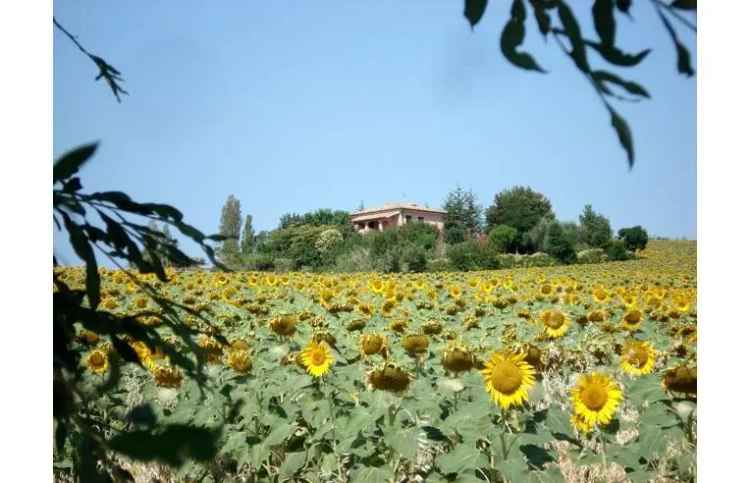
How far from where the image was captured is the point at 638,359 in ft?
4.80

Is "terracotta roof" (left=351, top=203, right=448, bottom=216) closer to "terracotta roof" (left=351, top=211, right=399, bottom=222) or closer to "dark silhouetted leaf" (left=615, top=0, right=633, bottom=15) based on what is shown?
"terracotta roof" (left=351, top=211, right=399, bottom=222)

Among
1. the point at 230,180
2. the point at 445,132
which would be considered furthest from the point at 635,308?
the point at 230,180

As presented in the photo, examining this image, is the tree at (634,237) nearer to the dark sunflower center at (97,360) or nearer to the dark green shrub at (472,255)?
the dark green shrub at (472,255)

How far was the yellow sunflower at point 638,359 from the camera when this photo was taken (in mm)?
1465

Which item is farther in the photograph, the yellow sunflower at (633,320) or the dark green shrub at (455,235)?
the yellow sunflower at (633,320)

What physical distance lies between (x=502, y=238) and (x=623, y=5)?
4.51 feet

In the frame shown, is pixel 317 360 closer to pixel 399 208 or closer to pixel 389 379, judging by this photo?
pixel 389 379

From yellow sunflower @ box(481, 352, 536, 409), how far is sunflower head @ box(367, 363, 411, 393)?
0.18m

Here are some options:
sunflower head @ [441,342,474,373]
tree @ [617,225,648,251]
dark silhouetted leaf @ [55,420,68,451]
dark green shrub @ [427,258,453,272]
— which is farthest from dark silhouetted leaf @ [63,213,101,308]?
dark green shrub @ [427,258,453,272]

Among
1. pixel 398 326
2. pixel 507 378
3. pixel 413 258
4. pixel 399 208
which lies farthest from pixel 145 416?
pixel 413 258

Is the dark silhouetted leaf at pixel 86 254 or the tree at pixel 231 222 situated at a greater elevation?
the tree at pixel 231 222

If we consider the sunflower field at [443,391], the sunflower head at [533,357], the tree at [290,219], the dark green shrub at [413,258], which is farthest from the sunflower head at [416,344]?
the dark green shrub at [413,258]

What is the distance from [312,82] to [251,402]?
0.74 meters

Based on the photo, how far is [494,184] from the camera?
4.82 ft
